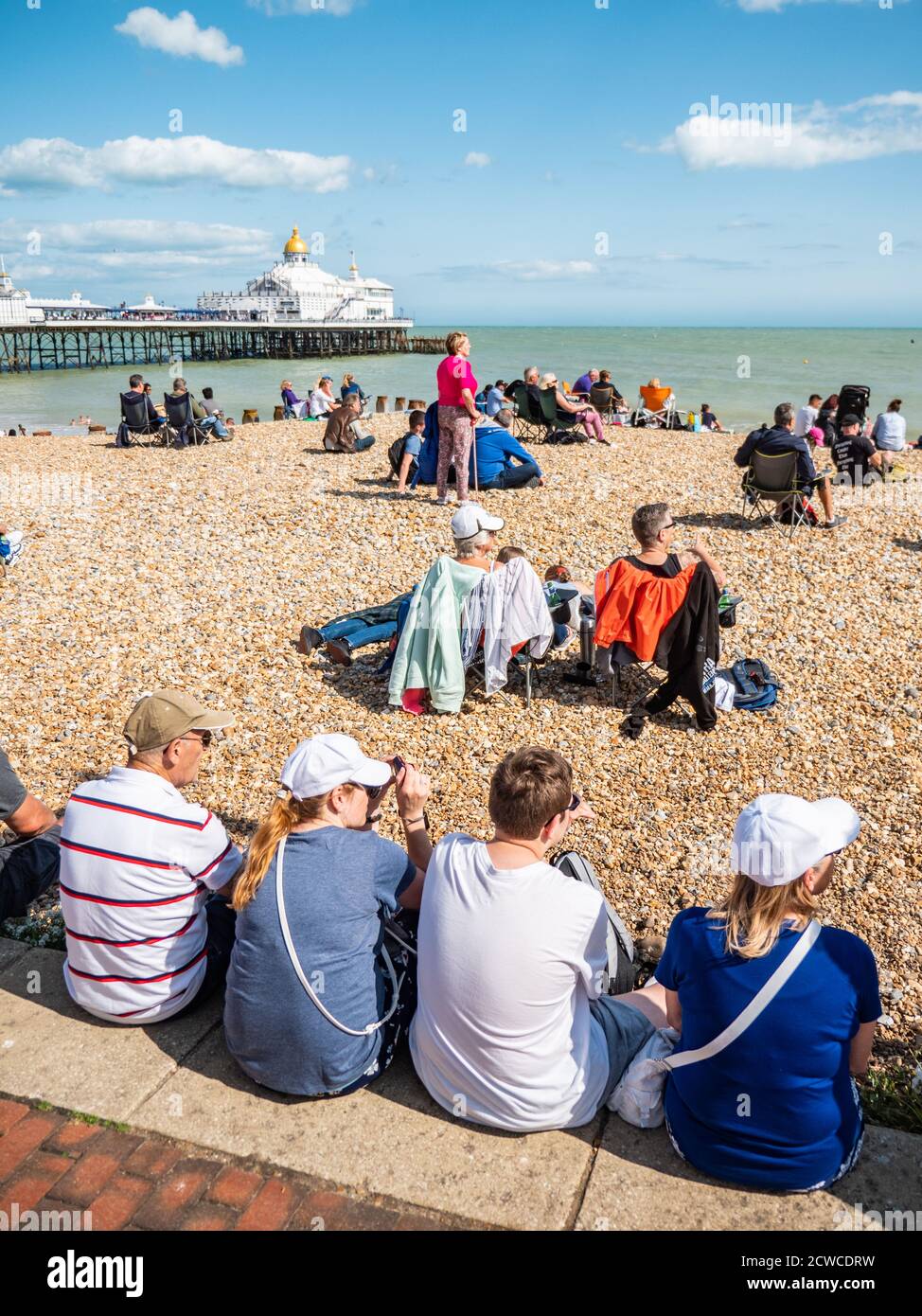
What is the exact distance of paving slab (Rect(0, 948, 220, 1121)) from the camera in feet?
8.98

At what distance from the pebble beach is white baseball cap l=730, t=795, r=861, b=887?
1494mm

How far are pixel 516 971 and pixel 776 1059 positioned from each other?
26.5 inches

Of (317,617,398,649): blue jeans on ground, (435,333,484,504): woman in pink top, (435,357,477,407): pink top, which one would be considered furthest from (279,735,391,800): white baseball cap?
(435,357,477,407): pink top

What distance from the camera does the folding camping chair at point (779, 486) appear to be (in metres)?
9.16

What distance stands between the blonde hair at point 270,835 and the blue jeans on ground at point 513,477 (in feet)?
27.4

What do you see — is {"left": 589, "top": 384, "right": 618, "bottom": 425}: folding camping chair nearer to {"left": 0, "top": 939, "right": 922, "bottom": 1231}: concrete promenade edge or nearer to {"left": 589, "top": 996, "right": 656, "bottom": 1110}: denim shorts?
{"left": 589, "top": 996, "right": 656, "bottom": 1110}: denim shorts

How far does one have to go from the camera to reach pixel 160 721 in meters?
3.08

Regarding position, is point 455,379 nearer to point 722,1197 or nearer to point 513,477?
point 513,477

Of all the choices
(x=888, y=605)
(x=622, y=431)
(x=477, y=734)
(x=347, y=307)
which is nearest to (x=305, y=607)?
(x=477, y=734)

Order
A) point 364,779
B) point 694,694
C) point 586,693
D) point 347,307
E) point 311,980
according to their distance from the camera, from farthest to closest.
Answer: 1. point 347,307
2. point 586,693
3. point 694,694
4. point 364,779
5. point 311,980

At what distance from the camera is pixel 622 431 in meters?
16.0

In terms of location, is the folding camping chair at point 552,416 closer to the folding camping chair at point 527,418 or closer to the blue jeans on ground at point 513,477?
the folding camping chair at point 527,418
